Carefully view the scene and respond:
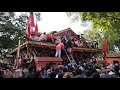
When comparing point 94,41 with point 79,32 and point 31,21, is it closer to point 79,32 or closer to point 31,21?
point 79,32

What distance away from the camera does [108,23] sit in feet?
25.6

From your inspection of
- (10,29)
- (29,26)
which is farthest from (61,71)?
(10,29)

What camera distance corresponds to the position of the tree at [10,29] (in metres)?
6.95

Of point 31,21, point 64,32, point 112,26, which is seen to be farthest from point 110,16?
point 31,21

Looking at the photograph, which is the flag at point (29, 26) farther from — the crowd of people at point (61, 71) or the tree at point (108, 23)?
the tree at point (108, 23)

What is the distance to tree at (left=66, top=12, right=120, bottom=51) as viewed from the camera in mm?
7137

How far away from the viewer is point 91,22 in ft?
24.6

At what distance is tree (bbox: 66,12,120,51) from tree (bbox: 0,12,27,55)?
1442 millimetres

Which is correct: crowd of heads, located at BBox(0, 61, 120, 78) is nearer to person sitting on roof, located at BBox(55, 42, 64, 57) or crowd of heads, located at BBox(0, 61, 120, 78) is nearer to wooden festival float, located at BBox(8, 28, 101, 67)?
wooden festival float, located at BBox(8, 28, 101, 67)

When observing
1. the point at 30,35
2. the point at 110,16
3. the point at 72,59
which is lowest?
the point at 72,59

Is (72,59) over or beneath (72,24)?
beneath

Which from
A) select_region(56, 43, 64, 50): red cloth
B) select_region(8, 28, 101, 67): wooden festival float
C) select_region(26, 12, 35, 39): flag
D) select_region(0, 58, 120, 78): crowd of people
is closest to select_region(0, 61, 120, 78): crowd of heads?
select_region(0, 58, 120, 78): crowd of people
